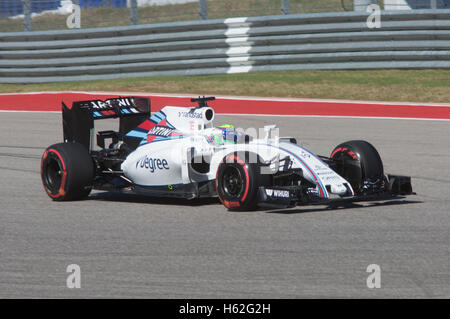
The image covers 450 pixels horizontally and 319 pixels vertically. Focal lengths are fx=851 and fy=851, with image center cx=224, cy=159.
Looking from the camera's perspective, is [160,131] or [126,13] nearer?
[160,131]

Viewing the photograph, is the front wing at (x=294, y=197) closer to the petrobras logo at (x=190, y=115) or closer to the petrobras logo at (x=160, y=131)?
the petrobras logo at (x=190, y=115)

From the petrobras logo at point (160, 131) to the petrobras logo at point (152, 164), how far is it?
292 mm

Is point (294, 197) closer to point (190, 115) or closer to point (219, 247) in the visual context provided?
point (219, 247)

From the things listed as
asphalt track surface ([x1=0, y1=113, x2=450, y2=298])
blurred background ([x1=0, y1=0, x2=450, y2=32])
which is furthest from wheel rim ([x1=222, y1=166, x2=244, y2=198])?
blurred background ([x1=0, y1=0, x2=450, y2=32])

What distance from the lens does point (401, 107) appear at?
15781mm

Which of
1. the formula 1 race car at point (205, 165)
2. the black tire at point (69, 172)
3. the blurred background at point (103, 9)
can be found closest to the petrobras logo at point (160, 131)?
the formula 1 race car at point (205, 165)

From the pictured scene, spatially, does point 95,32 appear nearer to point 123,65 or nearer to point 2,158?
point 123,65

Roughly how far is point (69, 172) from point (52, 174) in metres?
0.41

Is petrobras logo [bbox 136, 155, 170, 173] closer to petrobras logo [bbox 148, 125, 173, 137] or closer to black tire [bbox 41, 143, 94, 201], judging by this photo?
petrobras logo [bbox 148, 125, 173, 137]

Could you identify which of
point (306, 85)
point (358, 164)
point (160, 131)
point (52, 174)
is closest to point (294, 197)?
point (358, 164)

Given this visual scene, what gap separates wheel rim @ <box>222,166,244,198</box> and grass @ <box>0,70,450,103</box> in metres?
9.09

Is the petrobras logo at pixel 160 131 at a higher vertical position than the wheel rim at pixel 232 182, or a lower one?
higher

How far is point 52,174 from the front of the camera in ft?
30.0

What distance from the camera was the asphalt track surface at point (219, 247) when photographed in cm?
538
